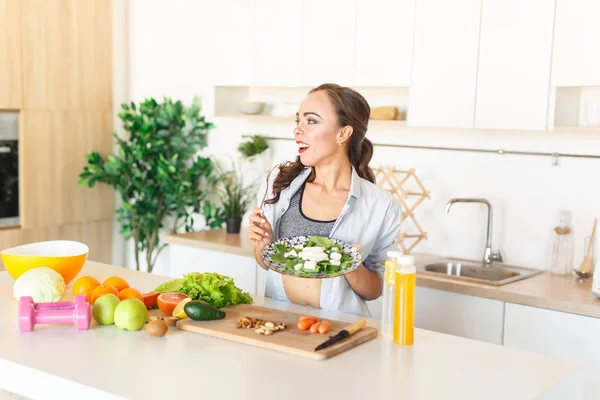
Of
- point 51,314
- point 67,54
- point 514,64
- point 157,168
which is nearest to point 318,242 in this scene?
point 51,314

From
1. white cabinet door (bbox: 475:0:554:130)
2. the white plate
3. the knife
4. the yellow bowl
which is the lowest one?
the knife

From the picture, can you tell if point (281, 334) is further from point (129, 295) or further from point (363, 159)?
point (363, 159)

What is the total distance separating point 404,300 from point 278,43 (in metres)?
2.48

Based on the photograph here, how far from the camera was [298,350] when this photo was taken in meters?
2.01

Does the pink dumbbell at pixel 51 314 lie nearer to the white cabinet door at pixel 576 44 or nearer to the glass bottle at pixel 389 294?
the glass bottle at pixel 389 294

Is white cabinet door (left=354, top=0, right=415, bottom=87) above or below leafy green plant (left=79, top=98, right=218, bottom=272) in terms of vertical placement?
above

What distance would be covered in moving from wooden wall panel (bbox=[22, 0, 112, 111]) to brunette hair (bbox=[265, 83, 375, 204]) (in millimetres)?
2416

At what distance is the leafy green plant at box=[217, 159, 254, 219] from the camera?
15.2ft

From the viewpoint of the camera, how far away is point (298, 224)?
281 cm

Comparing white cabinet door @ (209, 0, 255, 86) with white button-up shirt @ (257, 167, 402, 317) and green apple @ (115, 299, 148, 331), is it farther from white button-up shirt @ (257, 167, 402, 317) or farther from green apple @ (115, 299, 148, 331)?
green apple @ (115, 299, 148, 331)

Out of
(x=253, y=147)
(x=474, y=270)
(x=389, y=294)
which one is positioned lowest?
(x=474, y=270)

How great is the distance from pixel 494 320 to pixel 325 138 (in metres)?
1.20

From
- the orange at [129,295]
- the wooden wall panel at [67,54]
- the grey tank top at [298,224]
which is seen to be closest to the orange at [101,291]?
the orange at [129,295]

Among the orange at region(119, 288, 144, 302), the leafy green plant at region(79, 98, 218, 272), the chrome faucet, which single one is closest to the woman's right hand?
the orange at region(119, 288, 144, 302)
